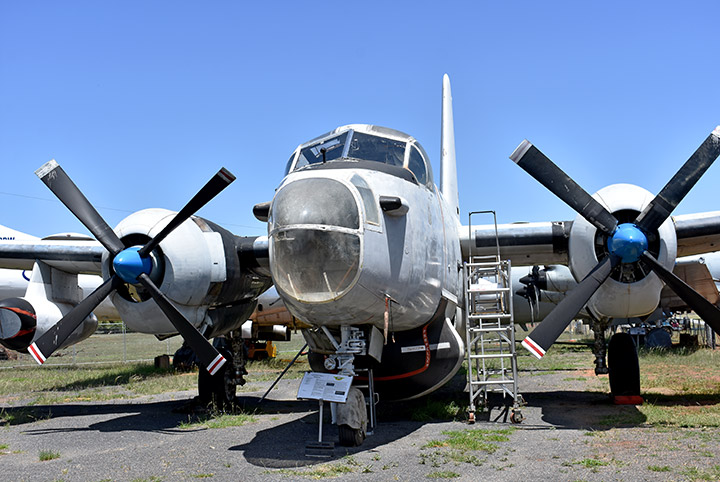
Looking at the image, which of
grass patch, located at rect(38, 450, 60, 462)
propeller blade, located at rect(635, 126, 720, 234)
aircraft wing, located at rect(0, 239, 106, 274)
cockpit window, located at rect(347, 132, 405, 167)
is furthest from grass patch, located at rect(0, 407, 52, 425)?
propeller blade, located at rect(635, 126, 720, 234)

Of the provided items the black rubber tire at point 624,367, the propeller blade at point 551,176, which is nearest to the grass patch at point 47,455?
the propeller blade at point 551,176

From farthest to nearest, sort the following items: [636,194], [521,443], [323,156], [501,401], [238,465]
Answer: [501,401], [636,194], [323,156], [521,443], [238,465]

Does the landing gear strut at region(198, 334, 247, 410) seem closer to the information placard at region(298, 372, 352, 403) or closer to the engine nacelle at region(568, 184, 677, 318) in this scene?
the information placard at region(298, 372, 352, 403)

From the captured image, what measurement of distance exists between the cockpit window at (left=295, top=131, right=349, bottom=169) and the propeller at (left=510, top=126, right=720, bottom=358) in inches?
138

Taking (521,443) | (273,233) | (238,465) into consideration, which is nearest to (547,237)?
(521,443)

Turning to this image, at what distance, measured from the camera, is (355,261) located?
656cm

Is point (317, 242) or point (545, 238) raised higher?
point (545, 238)

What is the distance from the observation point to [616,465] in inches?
240

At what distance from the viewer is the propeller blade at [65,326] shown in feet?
30.4

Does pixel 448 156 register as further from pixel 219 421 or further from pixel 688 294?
pixel 219 421

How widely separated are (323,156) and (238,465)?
13.0 feet

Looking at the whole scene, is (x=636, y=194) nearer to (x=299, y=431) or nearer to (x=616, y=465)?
(x=616, y=465)

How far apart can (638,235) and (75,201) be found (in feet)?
29.2

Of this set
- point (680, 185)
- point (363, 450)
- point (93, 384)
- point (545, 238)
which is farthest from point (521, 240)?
point (93, 384)
